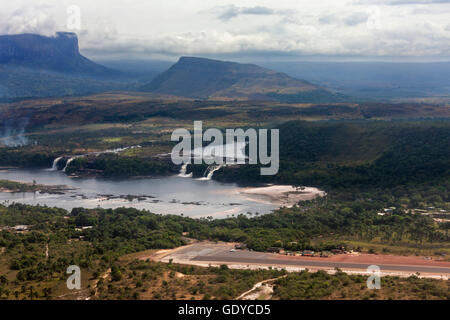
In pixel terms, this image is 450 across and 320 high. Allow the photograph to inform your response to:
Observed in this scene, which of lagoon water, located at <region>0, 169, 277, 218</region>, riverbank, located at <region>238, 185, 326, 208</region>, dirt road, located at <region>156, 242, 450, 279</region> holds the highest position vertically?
dirt road, located at <region>156, 242, 450, 279</region>

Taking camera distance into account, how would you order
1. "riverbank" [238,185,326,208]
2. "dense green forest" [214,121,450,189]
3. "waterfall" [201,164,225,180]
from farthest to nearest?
"waterfall" [201,164,225,180] < "dense green forest" [214,121,450,189] < "riverbank" [238,185,326,208]

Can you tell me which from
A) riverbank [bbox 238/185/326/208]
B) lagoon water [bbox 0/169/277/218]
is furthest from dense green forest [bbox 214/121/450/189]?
lagoon water [bbox 0/169/277/218]

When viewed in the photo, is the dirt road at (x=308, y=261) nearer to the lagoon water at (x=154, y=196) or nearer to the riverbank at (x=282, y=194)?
the lagoon water at (x=154, y=196)

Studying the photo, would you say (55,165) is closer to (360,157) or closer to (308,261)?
(360,157)

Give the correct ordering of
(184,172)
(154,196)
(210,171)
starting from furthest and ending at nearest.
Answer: (184,172)
(210,171)
(154,196)

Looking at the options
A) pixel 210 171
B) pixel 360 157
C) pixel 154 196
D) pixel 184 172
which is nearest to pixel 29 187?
pixel 154 196

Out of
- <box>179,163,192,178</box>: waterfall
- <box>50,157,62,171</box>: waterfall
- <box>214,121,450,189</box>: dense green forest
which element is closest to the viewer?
<box>214,121,450,189</box>: dense green forest

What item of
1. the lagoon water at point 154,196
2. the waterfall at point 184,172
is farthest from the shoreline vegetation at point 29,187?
the waterfall at point 184,172

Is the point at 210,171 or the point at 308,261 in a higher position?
the point at 308,261

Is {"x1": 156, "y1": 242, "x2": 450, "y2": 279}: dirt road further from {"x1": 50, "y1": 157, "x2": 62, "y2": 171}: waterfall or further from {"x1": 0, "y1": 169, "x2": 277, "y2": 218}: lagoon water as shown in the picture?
{"x1": 50, "y1": 157, "x2": 62, "y2": 171}: waterfall
